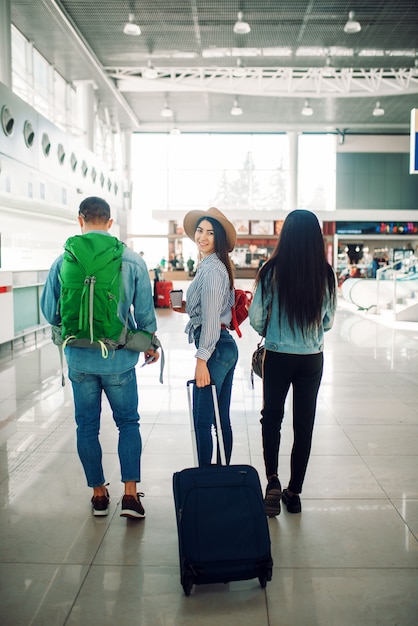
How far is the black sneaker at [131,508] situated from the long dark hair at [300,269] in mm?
1193

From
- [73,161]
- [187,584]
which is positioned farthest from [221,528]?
[73,161]

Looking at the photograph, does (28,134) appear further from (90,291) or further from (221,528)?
(221,528)

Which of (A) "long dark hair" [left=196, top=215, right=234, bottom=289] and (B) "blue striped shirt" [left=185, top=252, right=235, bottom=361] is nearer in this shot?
(B) "blue striped shirt" [left=185, top=252, right=235, bottom=361]

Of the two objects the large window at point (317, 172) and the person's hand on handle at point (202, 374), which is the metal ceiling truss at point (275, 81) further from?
the person's hand on handle at point (202, 374)

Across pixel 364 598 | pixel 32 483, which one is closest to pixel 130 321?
pixel 32 483

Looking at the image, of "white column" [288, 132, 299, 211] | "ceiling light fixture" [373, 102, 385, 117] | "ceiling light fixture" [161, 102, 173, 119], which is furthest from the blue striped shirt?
"white column" [288, 132, 299, 211]

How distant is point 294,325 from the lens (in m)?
2.78

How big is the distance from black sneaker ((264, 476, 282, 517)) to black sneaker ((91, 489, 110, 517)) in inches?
32.5

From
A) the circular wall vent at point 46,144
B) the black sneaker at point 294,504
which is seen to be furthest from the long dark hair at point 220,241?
the circular wall vent at point 46,144

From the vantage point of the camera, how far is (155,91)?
20250 millimetres

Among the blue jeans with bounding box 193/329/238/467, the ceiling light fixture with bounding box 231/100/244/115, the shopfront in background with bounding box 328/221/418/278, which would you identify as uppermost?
the ceiling light fixture with bounding box 231/100/244/115

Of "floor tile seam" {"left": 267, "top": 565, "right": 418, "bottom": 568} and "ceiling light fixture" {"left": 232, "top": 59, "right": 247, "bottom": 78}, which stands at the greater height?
"ceiling light fixture" {"left": 232, "top": 59, "right": 247, "bottom": 78}

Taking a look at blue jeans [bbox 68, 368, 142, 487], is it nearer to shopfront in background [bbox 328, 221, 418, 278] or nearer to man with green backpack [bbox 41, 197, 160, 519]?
man with green backpack [bbox 41, 197, 160, 519]

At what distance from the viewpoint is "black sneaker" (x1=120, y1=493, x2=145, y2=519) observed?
9.23 feet
